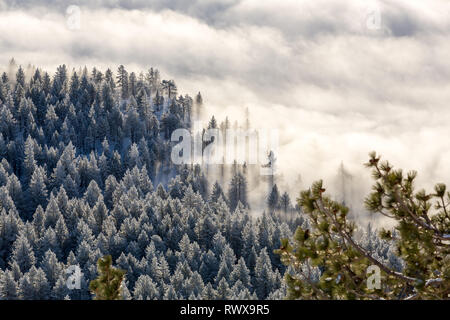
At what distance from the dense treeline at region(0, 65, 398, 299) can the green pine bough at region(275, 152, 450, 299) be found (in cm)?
4312

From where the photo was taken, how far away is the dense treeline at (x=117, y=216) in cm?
7669

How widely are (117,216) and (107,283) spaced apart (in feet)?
320

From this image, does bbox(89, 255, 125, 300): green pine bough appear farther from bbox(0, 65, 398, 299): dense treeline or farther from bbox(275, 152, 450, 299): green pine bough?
bbox(0, 65, 398, 299): dense treeline

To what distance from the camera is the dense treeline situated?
76.7 meters

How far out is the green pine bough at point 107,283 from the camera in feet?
34.5

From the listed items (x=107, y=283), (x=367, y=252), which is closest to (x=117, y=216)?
(x=107, y=283)

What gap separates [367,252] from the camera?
428 inches

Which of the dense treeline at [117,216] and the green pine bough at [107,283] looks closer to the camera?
the green pine bough at [107,283]

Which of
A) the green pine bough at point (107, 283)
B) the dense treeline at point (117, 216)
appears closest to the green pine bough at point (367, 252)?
the green pine bough at point (107, 283)

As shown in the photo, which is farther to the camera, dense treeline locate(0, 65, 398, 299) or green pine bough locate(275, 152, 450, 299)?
dense treeline locate(0, 65, 398, 299)

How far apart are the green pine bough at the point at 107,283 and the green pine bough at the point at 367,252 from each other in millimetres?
3732

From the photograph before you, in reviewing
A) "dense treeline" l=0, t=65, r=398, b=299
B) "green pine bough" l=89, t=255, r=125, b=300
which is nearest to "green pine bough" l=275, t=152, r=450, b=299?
"green pine bough" l=89, t=255, r=125, b=300

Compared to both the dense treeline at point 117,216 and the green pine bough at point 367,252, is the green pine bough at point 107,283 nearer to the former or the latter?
the green pine bough at point 367,252
